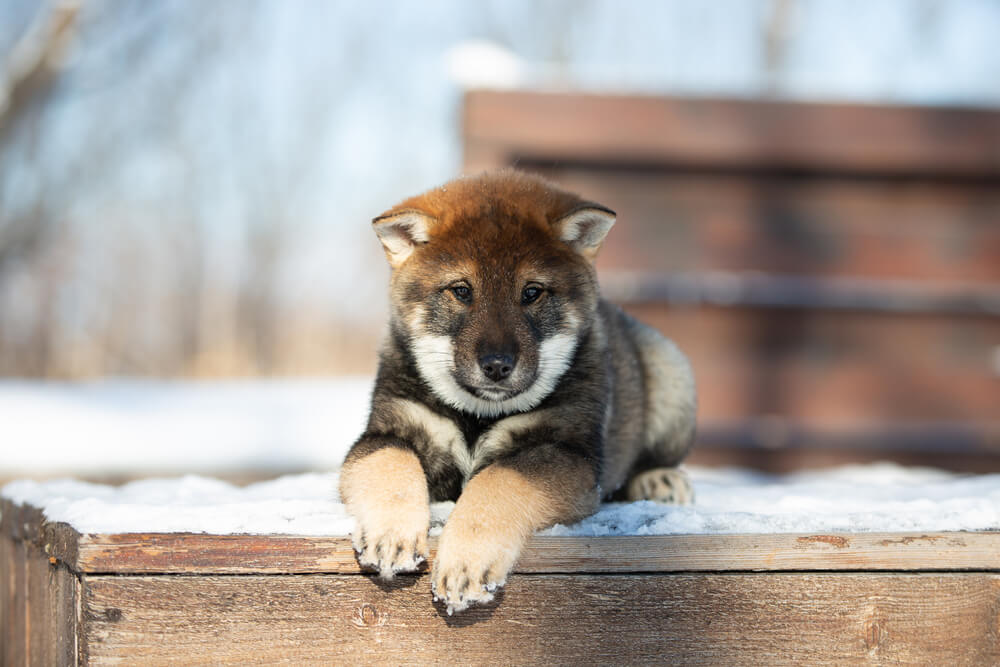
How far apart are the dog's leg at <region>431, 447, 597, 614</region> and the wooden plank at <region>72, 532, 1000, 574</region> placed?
0.29 feet

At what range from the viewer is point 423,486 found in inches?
89.3

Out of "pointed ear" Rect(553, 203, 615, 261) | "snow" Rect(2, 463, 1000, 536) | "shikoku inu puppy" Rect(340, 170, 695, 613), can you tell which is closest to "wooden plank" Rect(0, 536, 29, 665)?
"snow" Rect(2, 463, 1000, 536)

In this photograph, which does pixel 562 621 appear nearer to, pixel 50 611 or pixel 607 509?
pixel 607 509

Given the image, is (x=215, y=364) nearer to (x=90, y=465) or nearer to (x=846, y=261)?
(x=90, y=465)

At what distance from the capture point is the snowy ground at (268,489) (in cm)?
229

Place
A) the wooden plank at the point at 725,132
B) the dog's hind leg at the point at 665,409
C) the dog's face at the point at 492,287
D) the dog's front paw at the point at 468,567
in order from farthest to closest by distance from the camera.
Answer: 1. the wooden plank at the point at 725,132
2. the dog's hind leg at the point at 665,409
3. the dog's face at the point at 492,287
4. the dog's front paw at the point at 468,567

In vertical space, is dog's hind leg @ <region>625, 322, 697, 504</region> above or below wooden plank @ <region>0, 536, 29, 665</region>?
above

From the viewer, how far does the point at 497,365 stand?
234 cm

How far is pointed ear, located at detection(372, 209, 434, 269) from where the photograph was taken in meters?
2.62

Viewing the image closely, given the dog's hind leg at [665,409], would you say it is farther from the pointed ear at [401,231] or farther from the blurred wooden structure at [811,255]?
the blurred wooden structure at [811,255]

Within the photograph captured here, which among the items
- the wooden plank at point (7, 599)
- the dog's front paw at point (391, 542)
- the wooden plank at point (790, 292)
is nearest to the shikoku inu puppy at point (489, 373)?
the dog's front paw at point (391, 542)

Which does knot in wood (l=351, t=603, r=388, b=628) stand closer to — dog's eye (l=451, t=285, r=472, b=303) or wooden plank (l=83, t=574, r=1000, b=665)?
wooden plank (l=83, t=574, r=1000, b=665)

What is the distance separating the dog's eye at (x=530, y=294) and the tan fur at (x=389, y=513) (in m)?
0.62

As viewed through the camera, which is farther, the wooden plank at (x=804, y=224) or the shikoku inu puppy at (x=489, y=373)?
the wooden plank at (x=804, y=224)
